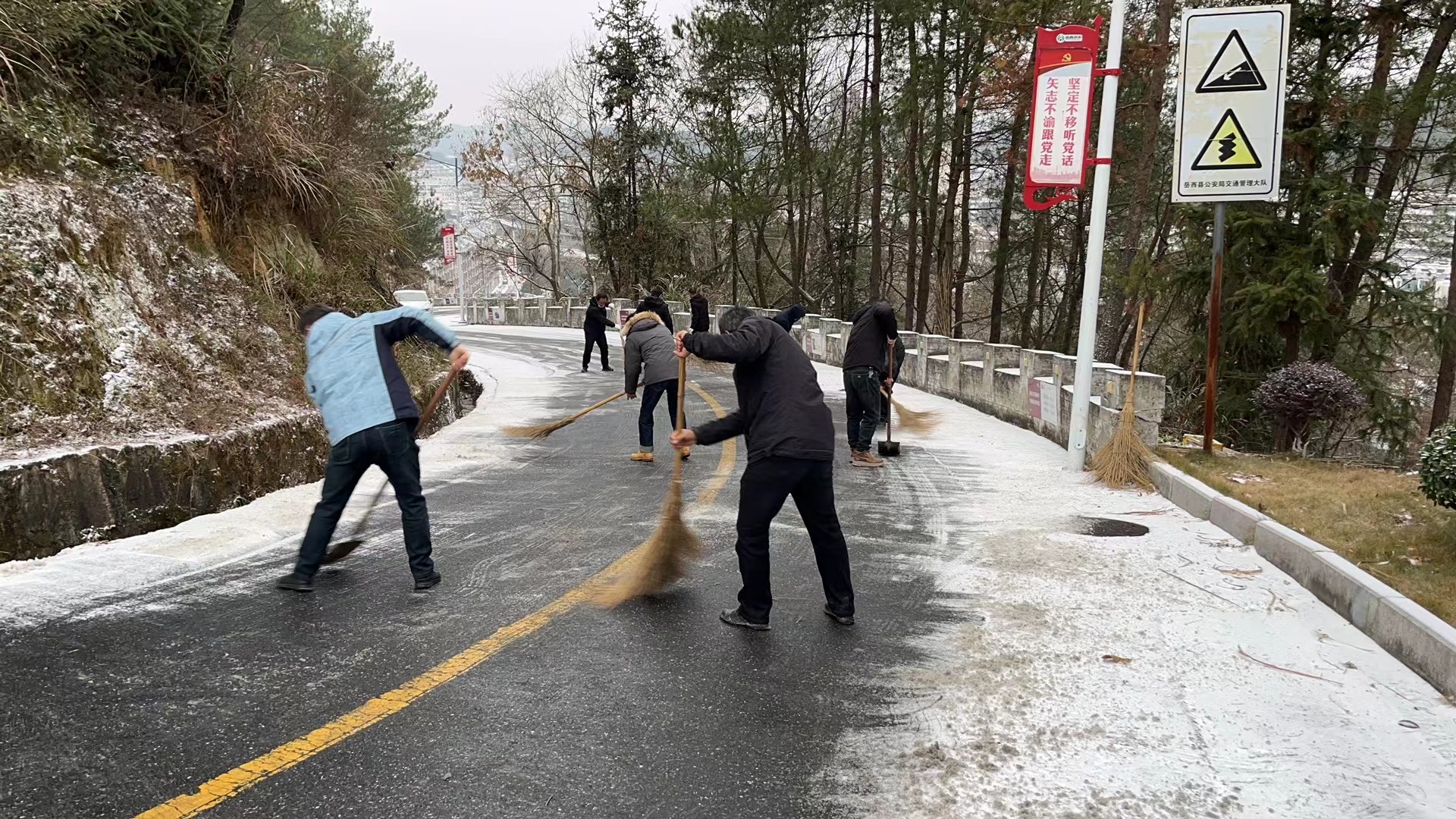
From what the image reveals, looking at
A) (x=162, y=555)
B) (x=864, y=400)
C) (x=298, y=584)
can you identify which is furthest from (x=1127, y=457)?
(x=162, y=555)

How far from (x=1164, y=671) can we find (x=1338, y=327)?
43.4ft

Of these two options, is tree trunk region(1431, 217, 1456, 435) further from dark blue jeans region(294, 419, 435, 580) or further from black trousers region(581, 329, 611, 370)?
dark blue jeans region(294, 419, 435, 580)

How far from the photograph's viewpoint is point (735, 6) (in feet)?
97.0

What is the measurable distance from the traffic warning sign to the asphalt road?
17.5 ft

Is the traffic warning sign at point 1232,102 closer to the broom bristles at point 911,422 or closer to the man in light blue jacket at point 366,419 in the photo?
the broom bristles at point 911,422

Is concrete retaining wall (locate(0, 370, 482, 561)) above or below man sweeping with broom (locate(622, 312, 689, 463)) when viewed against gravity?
below

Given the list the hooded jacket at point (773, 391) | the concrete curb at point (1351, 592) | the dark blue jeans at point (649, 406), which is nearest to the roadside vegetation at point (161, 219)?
the dark blue jeans at point (649, 406)

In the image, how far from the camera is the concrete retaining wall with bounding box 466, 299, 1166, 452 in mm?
9156

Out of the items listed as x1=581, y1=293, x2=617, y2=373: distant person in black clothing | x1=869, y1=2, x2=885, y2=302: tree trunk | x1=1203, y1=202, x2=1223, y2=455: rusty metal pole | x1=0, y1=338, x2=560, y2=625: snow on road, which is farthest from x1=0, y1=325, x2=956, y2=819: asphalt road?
x1=869, y1=2, x2=885, y2=302: tree trunk

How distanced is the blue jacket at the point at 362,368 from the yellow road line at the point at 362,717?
4.50ft

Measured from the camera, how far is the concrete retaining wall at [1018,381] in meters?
9.16

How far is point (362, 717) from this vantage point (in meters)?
3.50

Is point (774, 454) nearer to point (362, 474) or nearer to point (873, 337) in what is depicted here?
point (362, 474)

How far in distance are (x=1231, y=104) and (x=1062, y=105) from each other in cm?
157
